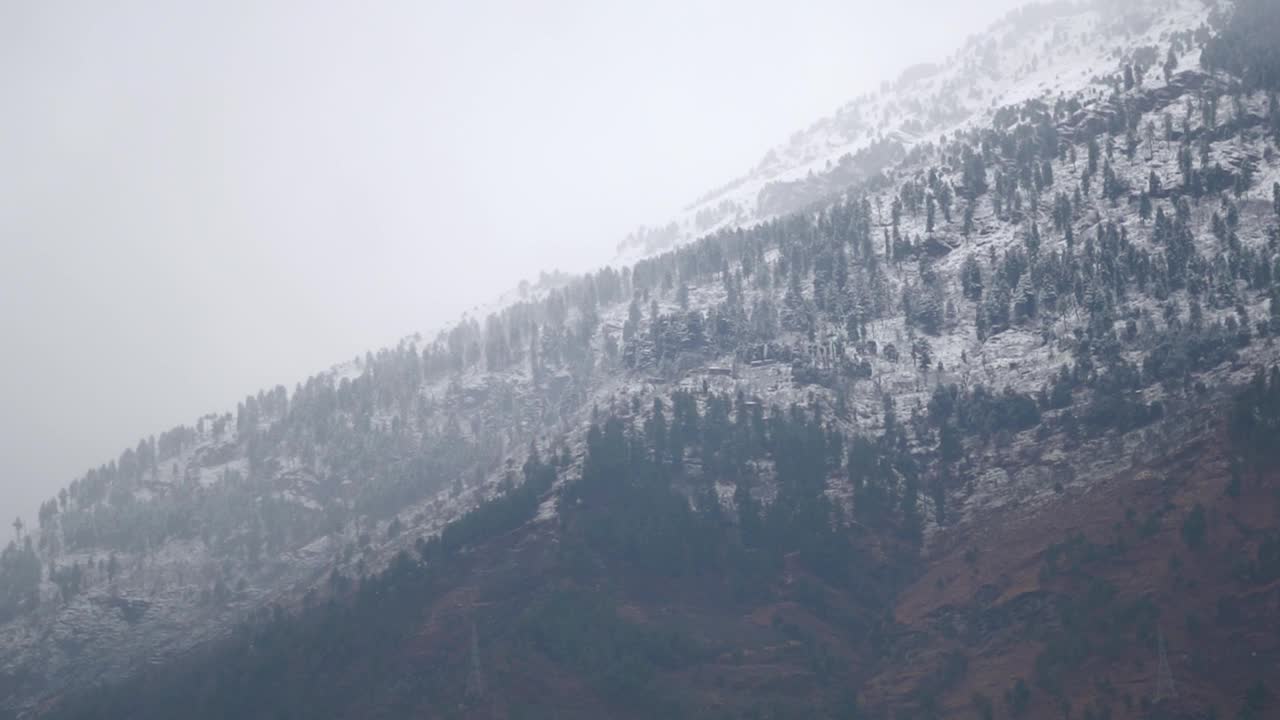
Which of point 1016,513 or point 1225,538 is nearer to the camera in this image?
point 1225,538

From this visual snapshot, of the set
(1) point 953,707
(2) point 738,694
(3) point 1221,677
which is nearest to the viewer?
(3) point 1221,677

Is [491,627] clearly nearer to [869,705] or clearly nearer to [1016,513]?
[869,705]

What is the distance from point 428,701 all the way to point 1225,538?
122 meters

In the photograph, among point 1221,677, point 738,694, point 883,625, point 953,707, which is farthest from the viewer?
point 883,625

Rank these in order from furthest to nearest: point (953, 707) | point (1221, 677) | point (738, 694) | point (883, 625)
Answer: point (883, 625)
point (738, 694)
point (953, 707)
point (1221, 677)

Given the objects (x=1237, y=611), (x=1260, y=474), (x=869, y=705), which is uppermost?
(x=1260, y=474)

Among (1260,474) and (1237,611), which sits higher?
(1260,474)

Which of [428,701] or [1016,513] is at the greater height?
[1016,513]

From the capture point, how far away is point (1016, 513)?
192125 millimetres

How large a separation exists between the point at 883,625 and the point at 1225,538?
52.9 meters

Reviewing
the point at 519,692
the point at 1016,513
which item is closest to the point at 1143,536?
the point at 1016,513

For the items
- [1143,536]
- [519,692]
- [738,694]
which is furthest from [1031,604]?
[519,692]

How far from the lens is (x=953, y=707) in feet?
529

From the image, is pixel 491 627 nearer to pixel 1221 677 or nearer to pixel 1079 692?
pixel 1079 692
